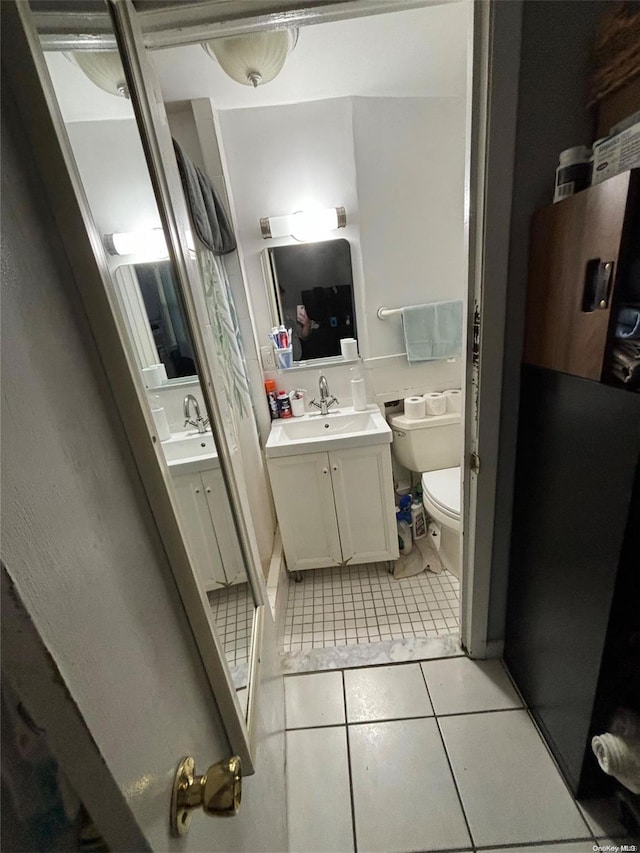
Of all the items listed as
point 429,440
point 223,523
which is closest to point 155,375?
point 223,523

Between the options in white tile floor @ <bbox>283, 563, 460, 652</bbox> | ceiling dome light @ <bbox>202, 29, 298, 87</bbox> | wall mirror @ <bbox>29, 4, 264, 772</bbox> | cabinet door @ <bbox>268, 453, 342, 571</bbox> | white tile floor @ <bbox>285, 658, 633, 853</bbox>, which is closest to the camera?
wall mirror @ <bbox>29, 4, 264, 772</bbox>

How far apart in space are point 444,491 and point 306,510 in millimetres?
676

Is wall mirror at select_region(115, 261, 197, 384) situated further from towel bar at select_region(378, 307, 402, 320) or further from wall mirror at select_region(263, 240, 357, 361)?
towel bar at select_region(378, 307, 402, 320)

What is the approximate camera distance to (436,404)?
179 cm

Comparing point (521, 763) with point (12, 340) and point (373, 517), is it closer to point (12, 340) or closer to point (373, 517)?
point (373, 517)

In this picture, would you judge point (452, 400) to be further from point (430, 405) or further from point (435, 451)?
point (435, 451)

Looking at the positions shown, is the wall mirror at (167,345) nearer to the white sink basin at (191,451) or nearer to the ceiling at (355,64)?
the white sink basin at (191,451)

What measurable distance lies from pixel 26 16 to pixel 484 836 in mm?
1693

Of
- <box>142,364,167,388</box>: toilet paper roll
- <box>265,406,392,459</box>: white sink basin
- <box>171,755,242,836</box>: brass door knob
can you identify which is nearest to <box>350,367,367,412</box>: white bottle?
<box>265,406,392,459</box>: white sink basin

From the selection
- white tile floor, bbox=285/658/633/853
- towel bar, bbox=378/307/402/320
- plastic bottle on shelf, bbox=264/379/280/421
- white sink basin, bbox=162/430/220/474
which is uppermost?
towel bar, bbox=378/307/402/320

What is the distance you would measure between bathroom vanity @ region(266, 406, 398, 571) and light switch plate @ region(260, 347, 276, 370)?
328mm

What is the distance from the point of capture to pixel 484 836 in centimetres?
85

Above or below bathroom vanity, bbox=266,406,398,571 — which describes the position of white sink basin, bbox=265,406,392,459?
above

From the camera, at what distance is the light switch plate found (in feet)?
5.92
